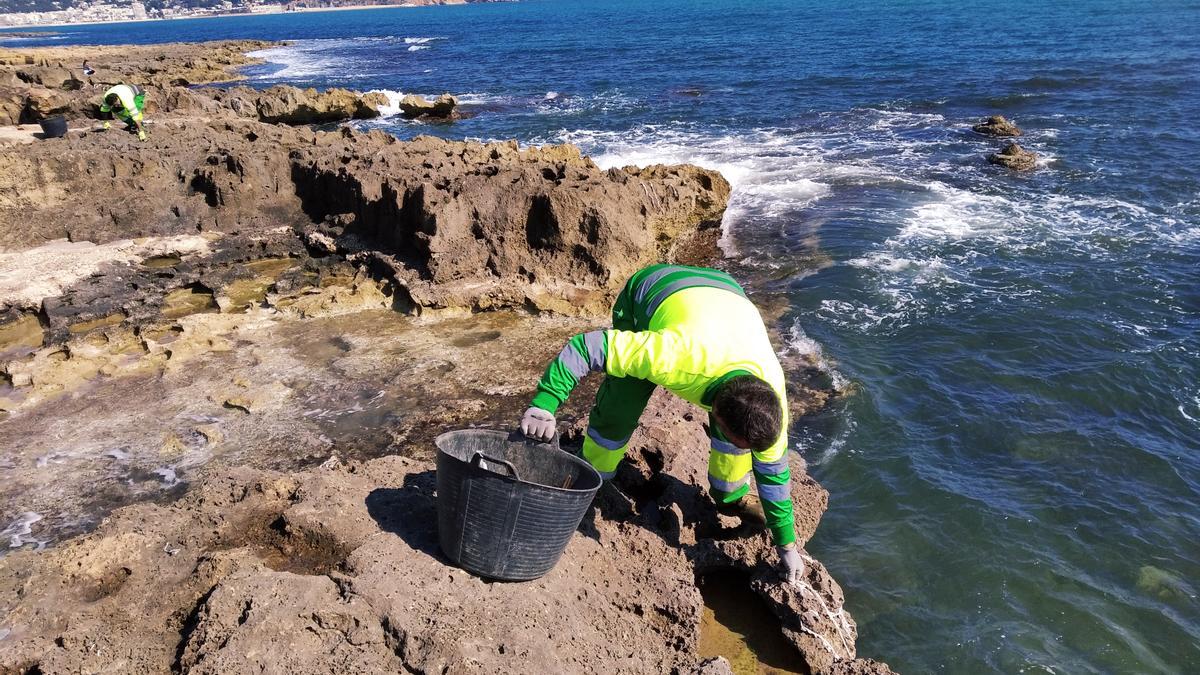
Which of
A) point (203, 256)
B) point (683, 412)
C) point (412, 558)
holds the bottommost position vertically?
point (203, 256)

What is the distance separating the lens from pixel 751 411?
331 centimetres

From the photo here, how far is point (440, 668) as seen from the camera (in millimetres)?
2955

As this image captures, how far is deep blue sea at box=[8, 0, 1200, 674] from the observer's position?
5.06 meters

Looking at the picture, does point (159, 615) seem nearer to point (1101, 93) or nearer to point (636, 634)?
point (636, 634)

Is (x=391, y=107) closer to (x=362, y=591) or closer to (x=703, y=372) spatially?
(x=703, y=372)

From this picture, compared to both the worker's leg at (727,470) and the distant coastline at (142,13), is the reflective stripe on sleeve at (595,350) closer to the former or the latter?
the worker's leg at (727,470)

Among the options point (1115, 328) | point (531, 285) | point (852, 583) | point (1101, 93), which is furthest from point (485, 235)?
point (1101, 93)

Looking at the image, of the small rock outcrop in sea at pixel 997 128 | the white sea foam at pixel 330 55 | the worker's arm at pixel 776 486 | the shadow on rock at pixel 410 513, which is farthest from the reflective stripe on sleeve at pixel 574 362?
the white sea foam at pixel 330 55

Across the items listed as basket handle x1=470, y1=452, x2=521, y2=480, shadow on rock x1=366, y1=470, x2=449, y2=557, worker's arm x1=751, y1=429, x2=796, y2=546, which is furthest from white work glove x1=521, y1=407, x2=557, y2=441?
worker's arm x1=751, y1=429, x2=796, y2=546

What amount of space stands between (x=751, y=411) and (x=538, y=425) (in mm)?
994

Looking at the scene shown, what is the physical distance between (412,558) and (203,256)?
26.5 ft

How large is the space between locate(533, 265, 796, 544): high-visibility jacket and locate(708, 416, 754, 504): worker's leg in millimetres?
133

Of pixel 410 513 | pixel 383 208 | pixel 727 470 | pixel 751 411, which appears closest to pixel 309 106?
pixel 383 208

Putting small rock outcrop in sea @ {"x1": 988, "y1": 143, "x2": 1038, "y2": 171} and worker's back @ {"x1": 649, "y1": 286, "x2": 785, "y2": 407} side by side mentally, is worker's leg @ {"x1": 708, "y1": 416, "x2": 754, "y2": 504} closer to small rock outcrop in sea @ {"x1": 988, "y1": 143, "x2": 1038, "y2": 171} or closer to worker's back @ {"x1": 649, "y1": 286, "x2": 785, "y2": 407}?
worker's back @ {"x1": 649, "y1": 286, "x2": 785, "y2": 407}
